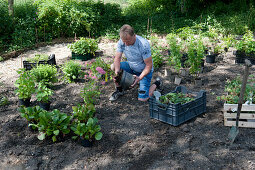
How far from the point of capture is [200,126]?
12.8ft

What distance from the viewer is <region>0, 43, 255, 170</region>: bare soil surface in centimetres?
324

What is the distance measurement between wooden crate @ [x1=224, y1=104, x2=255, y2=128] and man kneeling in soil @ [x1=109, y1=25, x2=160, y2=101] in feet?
4.73

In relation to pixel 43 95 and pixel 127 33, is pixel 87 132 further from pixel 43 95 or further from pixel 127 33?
pixel 127 33

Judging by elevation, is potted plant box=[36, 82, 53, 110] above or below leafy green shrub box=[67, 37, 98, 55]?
below

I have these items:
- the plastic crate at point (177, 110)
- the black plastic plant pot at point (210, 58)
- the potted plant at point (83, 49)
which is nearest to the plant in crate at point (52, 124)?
the plastic crate at point (177, 110)

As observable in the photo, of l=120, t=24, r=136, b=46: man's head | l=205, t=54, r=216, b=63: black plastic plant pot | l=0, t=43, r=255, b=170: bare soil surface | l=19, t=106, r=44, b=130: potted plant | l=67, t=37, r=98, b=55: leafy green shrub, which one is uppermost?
l=120, t=24, r=136, b=46: man's head

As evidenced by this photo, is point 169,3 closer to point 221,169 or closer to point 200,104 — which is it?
point 200,104

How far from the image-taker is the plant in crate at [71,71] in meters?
5.46

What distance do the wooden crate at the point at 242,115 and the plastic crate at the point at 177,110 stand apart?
0.45m

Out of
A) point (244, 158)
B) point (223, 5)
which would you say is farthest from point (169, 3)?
point (244, 158)

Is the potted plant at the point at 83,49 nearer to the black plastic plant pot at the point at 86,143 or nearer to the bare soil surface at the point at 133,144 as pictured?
the bare soil surface at the point at 133,144

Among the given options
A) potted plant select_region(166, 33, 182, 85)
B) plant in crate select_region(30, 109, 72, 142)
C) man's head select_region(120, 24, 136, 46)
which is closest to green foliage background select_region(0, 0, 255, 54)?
potted plant select_region(166, 33, 182, 85)

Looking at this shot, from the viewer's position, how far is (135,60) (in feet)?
15.4

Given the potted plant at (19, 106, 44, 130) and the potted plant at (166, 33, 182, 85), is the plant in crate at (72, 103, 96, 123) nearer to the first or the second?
the potted plant at (19, 106, 44, 130)
